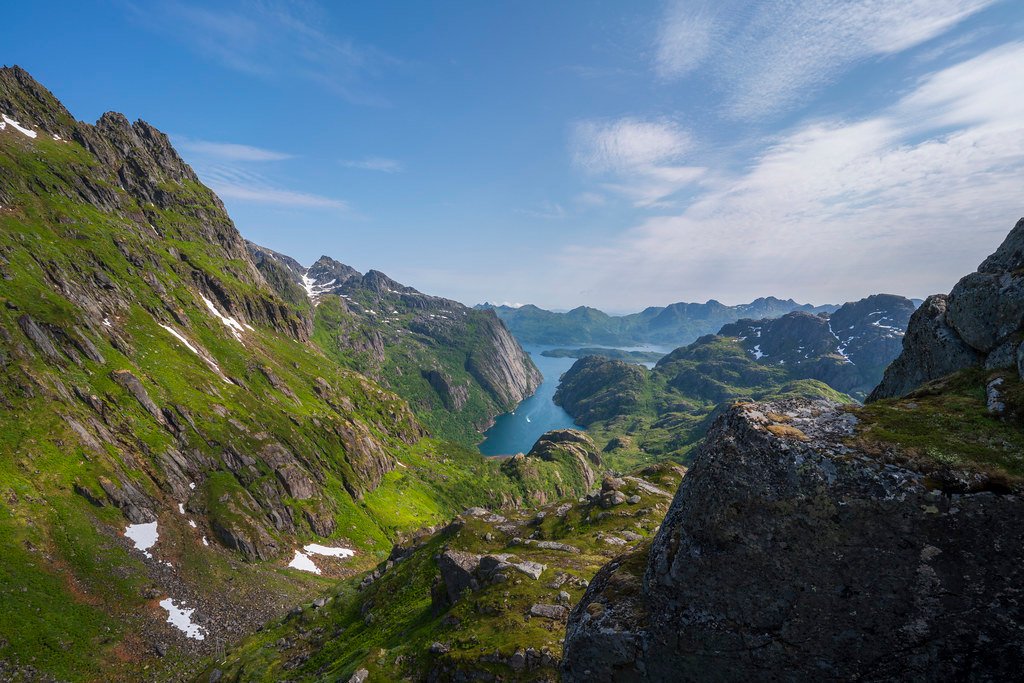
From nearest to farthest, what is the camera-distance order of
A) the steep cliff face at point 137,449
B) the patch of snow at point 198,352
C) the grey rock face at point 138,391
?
1. the steep cliff face at point 137,449
2. the grey rock face at point 138,391
3. the patch of snow at point 198,352

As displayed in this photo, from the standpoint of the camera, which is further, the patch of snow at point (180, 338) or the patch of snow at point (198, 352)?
the patch of snow at point (198, 352)

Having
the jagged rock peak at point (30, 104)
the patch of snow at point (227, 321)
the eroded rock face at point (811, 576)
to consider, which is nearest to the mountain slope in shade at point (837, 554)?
the eroded rock face at point (811, 576)

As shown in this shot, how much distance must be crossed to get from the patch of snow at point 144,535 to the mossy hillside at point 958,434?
9473cm

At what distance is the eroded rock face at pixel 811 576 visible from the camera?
35.2 ft

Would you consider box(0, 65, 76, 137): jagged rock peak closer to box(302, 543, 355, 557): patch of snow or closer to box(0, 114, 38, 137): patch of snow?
box(0, 114, 38, 137): patch of snow

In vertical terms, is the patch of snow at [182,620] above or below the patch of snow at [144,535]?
below

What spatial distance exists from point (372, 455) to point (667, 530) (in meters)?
151

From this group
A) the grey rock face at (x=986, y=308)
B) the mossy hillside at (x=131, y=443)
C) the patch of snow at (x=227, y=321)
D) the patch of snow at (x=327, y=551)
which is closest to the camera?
the grey rock face at (x=986, y=308)

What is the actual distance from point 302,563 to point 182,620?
31.1m

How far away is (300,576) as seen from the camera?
86.0 meters

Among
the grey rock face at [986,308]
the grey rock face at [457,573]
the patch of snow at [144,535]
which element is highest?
the grey rock face at [986,308]

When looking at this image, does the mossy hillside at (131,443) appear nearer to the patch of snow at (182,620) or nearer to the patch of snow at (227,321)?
the patch of snow at (182,620)

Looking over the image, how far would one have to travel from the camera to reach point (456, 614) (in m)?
31.4

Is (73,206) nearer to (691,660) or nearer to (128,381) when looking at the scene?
(128,381)
